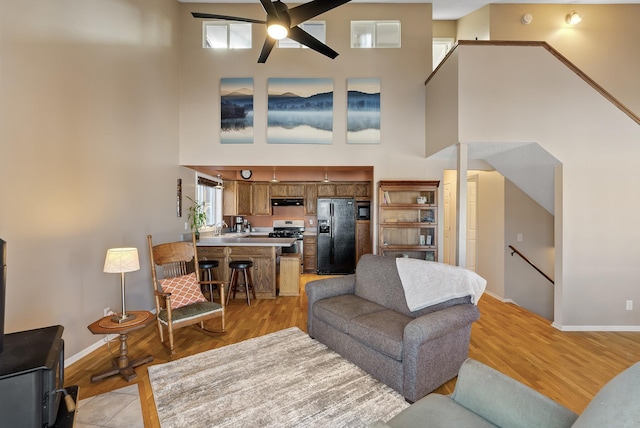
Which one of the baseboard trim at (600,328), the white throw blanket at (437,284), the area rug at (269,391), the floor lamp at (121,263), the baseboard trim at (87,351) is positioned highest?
the floor lamp at (121,263)

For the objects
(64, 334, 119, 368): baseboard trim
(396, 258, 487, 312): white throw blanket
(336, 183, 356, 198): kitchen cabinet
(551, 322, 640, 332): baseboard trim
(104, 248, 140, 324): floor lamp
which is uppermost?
(336, 183, 356, 198): kitchen cabinet

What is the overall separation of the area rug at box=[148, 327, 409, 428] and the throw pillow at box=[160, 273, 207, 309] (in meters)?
0.60

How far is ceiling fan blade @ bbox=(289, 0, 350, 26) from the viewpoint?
2.32 m

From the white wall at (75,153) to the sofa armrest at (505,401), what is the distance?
3065 mm

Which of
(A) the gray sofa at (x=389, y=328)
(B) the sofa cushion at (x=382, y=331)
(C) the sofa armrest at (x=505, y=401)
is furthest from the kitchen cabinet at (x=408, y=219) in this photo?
(C) the sofa armrest at (x=505, y=401)

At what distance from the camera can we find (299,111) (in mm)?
4672

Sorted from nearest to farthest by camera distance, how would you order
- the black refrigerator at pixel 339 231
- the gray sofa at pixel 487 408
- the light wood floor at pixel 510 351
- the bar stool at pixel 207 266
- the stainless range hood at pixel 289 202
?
the gray sofa at pixel 487 408 → the light wood floor at pixel 510 351 → the bar stool at pixel 207 266 → the black refrigerator at pixel 339 231 → the stainless range hood at pixel 289 202

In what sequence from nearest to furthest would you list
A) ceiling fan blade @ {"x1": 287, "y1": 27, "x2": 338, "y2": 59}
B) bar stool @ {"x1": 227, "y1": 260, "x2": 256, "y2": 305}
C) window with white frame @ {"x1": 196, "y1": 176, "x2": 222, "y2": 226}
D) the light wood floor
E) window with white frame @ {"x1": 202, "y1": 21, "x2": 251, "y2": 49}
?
the light wood floor → ceiling fan blade @ {"x1": 287, "y1": 27, "x2": 338, "y2": 59} → bar stool @ {"x1": 227, "y1": 260, "x2": 256, "y2": 305} → window with white frame @ {"x1": 202, "y1": 21, "x2": 251, "y2": 49} → window with white frame @ {"x1": 196, "y1": 176, "x2": 222, "y2": 226}

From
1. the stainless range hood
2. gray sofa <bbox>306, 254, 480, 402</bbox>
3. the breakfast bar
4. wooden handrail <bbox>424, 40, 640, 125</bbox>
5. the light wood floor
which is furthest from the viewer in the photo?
the stainless range hood

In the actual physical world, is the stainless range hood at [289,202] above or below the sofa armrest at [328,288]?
above

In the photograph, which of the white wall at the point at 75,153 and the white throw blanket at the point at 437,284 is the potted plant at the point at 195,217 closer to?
the white wall at the point at 75,153

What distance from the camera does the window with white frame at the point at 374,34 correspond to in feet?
15.5

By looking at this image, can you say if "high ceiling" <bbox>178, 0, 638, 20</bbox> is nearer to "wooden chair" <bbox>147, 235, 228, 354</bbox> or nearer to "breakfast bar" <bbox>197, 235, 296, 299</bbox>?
"breakfast bar" <bbox>197, 235, 296, 299</bbox>

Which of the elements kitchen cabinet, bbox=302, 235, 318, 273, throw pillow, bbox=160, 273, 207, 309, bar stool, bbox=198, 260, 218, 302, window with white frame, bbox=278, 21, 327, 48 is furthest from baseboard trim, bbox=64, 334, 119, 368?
window with white frame, bbox=278, 21, 327, 48
